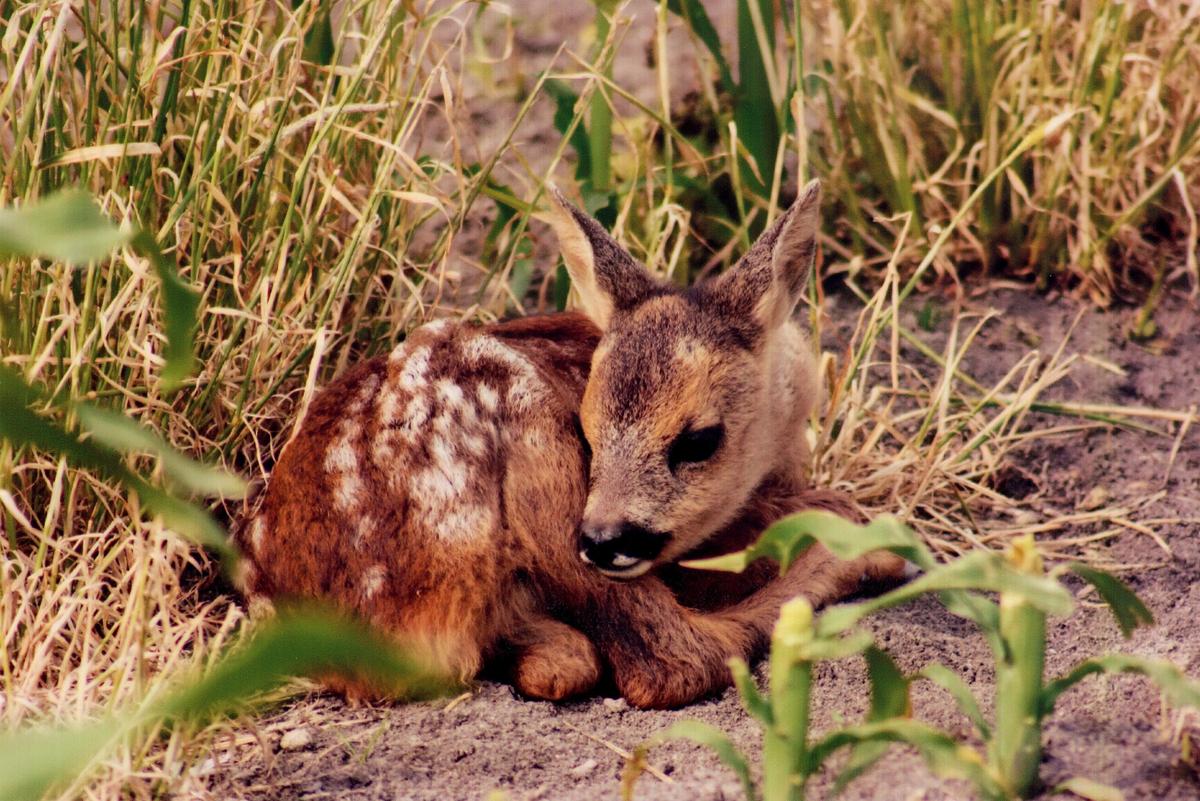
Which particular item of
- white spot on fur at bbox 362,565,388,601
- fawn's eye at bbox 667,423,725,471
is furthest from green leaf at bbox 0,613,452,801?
fawn's eye at bbox 667,423,725,471

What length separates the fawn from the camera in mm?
3424

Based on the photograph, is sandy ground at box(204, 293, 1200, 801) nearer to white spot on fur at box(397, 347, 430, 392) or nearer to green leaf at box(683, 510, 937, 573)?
green leaf at box(683, 510, 937, 573)

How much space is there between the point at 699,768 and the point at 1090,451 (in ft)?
7.65

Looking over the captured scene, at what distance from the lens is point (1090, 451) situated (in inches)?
188

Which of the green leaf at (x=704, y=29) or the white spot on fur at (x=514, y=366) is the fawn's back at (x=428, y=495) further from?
the green leaf at (x=704, y=29)

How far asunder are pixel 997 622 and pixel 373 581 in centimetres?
157

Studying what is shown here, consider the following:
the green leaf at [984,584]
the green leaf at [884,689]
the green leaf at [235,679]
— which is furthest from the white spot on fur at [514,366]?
the green leaf at [235,679]

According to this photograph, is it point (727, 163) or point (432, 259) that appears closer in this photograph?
point (432, 259)

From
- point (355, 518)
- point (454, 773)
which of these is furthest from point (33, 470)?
point (454, 773)

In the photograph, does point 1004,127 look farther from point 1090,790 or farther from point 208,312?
point 1090,790

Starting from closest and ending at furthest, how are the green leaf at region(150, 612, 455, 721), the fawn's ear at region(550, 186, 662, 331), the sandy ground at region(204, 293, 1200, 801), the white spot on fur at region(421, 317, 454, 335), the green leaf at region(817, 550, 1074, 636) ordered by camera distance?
1. the green leaf at region(150, 612, 455, 721)
2. the green leaf at region(817, 550, 1074, 636)
3. the sandy ground at region(204, 293, 1200, 801)
4. the white spot on fur at region(421, 317, 454, 335)
5. the fawn's ear at region(550, 186, 662, 331)

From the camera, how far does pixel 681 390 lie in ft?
12.1

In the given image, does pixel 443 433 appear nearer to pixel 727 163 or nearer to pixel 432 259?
pixel 432 259

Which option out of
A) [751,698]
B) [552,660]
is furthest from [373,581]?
[751,698]
